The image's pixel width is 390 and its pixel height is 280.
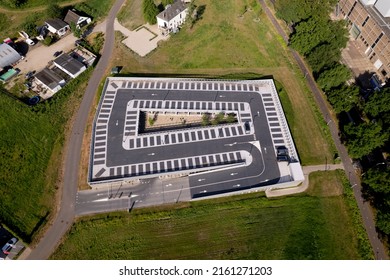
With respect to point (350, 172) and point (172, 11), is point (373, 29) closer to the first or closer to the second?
point (350, 172)

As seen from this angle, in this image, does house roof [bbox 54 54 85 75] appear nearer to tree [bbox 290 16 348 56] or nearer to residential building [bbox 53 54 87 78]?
residential building [bbox 53 54 87 78]

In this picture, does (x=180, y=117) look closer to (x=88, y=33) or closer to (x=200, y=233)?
(x=200, y=233)

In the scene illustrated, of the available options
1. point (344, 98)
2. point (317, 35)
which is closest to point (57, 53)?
point (317, 35)

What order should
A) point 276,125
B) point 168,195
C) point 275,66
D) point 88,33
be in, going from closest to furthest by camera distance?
point 168,195 → point 276,125 → point 275,66 → point 88,33

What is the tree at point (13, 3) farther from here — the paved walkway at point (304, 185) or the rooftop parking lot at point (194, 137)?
the paved walkway at point (304, 185)

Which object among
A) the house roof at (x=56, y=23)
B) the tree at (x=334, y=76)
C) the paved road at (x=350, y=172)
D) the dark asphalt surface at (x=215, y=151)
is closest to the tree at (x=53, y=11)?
the house roof at (x=56, y=23)
